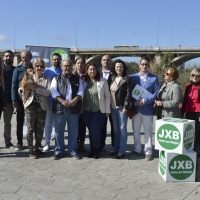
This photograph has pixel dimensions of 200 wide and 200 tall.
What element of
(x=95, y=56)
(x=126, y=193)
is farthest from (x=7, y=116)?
(x=95, y=56)

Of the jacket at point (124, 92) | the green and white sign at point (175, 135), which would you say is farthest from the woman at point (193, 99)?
the jacket at point (124, 92)

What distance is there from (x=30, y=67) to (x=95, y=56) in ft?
126

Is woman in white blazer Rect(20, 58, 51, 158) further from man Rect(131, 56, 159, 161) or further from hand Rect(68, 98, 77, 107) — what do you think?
man Rect(131, 56, 159, 161)

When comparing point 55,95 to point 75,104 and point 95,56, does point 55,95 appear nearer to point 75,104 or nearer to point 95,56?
point 75,104

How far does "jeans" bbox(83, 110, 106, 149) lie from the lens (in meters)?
4.99

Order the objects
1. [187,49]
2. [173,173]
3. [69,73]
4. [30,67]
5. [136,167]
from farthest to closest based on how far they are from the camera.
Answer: [187,49], [30,67], [69,73], [136,167], [173,173]

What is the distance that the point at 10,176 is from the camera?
4086mm

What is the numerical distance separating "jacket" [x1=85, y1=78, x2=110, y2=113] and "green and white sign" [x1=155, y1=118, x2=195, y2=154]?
110 centimetres

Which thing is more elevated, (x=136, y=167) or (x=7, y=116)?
(x=7, y=116)

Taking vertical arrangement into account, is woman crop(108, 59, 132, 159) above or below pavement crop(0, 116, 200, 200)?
above

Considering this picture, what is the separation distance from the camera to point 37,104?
496 centimetres

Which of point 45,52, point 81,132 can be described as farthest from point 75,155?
point 45,52

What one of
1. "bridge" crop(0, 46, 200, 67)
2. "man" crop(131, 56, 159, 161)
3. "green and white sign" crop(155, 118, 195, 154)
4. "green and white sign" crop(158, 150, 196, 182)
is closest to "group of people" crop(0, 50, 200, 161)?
"man" crop(131, 56, 159, 161)

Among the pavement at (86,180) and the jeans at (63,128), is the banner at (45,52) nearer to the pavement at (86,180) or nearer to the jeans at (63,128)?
the jeans at (63,128)
